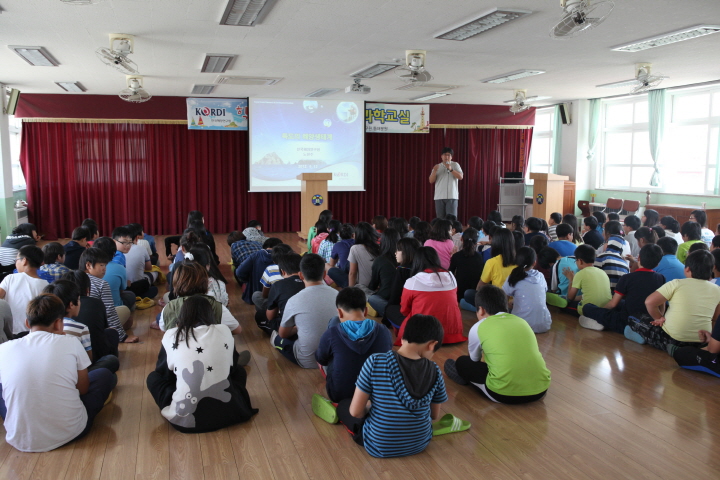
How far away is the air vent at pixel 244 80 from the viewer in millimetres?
8331

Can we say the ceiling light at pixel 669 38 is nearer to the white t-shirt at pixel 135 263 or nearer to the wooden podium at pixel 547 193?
the wooden podium at pixel 547 193

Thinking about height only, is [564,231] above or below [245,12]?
below

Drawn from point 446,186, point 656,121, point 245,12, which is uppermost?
point 245,12

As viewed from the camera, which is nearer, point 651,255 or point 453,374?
point 453,374

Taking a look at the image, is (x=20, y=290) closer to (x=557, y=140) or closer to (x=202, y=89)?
(x=202, y=89)

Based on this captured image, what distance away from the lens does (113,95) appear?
10148mm

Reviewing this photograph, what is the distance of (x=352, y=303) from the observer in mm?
2994

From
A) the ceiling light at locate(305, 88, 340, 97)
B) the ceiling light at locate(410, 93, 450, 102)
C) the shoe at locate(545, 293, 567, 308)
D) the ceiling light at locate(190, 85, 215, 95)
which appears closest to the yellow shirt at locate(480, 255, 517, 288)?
the shoe at locate(545, 293, 567, 308)

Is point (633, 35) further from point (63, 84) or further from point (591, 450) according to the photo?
point (63, 84)

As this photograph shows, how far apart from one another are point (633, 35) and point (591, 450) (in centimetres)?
453

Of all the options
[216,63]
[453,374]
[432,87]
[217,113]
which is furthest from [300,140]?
[453,374]

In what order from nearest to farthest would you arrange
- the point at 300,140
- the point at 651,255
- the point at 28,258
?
the point at 28,258, the point at 651,255, the point at 300,140

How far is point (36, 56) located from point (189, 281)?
4796mm

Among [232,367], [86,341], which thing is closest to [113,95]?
[86,341]
